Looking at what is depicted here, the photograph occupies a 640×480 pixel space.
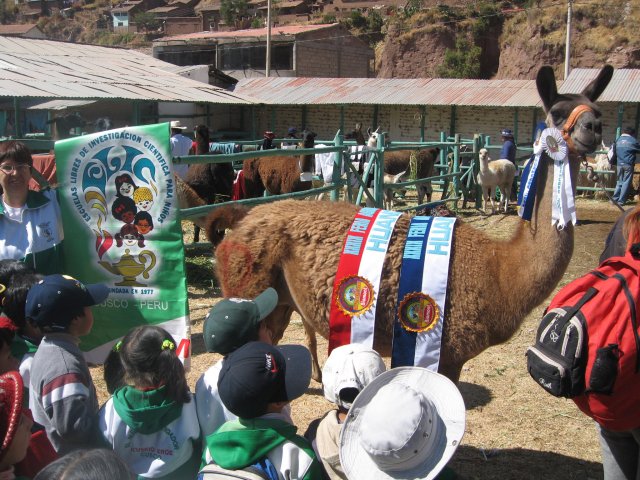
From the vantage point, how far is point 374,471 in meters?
2.04

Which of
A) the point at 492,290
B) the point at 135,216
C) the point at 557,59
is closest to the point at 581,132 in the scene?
the point at 492,290

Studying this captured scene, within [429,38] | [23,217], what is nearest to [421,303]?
[23,217]

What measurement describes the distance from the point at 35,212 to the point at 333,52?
4044 centimetres

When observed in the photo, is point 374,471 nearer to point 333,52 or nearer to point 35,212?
point 35,212

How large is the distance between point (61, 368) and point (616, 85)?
2106 cm

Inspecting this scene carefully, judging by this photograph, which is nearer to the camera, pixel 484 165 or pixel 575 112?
pixel 575 112

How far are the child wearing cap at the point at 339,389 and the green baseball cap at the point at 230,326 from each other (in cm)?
35

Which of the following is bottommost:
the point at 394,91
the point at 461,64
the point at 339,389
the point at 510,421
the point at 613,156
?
the point at 510,421

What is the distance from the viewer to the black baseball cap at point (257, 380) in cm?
211

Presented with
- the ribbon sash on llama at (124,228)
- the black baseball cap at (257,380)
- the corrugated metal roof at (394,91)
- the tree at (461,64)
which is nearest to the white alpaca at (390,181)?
the ribbon sash on llama at (124,228)

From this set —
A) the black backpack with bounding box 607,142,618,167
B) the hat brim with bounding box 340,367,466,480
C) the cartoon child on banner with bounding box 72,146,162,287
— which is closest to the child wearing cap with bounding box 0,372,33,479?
the hat brim with bounding box 340,367,466,480

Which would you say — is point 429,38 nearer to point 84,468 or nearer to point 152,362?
point 152,362

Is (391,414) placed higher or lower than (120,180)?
lower

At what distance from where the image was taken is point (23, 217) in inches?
147
